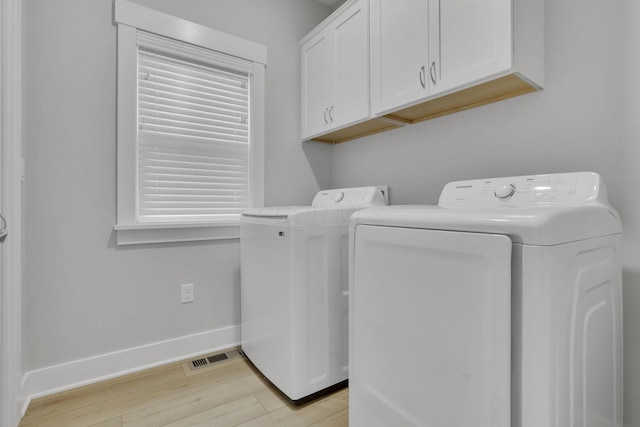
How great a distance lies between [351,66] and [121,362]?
2166 mm

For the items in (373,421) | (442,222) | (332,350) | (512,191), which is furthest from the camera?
(332,350)

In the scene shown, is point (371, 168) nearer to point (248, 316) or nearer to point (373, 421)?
point (248, 316)

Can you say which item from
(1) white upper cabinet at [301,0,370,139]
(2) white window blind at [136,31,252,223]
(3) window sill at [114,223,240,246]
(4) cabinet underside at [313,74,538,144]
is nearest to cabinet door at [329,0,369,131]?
(1) white upper cabinet at [301,0,370,139]

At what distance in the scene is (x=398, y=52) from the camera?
1.59 m

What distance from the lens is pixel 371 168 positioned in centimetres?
220

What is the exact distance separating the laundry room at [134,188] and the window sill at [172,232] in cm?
1

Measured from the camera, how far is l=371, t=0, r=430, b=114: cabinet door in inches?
58.3

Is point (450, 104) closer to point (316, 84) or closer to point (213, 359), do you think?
point (316, 84)

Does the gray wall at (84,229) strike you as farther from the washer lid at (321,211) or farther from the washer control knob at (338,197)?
the washer control knob at (338,197)

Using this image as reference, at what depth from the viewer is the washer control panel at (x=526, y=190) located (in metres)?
1.06

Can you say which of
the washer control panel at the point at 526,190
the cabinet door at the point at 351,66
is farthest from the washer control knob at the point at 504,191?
the cabinet door at the point at 351,66

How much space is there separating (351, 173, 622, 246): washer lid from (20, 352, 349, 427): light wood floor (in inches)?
36.8

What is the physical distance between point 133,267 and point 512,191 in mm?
1946

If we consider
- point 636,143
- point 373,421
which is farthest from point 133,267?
point 636,143
